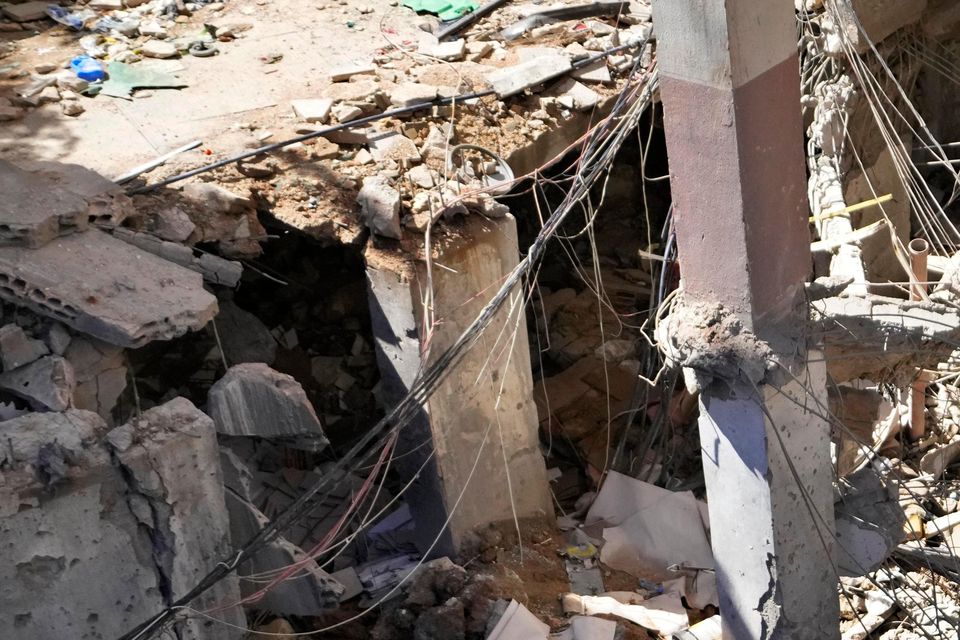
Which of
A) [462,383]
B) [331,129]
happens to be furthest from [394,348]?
[331,129]

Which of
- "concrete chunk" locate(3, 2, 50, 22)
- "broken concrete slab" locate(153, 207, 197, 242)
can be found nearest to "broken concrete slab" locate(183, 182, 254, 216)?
"broken concrete slab" locate(153, 207, 197, 242)

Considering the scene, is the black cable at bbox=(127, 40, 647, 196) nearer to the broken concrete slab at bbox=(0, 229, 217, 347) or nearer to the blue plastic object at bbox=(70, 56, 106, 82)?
the broken concrete slab at bbox=(0, 229, 217, 347)

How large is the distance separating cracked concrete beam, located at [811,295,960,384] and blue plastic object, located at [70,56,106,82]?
544 centimetres

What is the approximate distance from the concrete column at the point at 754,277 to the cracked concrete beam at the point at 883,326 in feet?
0.64

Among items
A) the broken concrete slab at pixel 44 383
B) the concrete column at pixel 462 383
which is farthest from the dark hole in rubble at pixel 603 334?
the broken concrete slab at pixel 44 383

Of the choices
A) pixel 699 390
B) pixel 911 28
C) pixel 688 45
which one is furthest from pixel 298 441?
pixel 911 28

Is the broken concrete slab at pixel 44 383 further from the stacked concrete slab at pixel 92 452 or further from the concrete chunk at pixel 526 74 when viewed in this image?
the concrete chunk at pixel 526 74

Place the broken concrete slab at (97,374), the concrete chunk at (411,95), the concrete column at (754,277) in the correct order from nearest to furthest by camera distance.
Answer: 1. the concrete column at (754,277)
2. the broken concrete slab at (97,374)
3. the concrete chunk at (411,95)

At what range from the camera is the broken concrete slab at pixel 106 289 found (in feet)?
20.3

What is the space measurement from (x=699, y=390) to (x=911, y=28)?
19.2 feet

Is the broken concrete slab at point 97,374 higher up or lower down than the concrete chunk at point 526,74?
lower down

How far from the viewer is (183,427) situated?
6.08 meters

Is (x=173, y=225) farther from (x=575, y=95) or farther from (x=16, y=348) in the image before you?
(x=575, y=95)

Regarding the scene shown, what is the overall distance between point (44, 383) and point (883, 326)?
4.28 metres
